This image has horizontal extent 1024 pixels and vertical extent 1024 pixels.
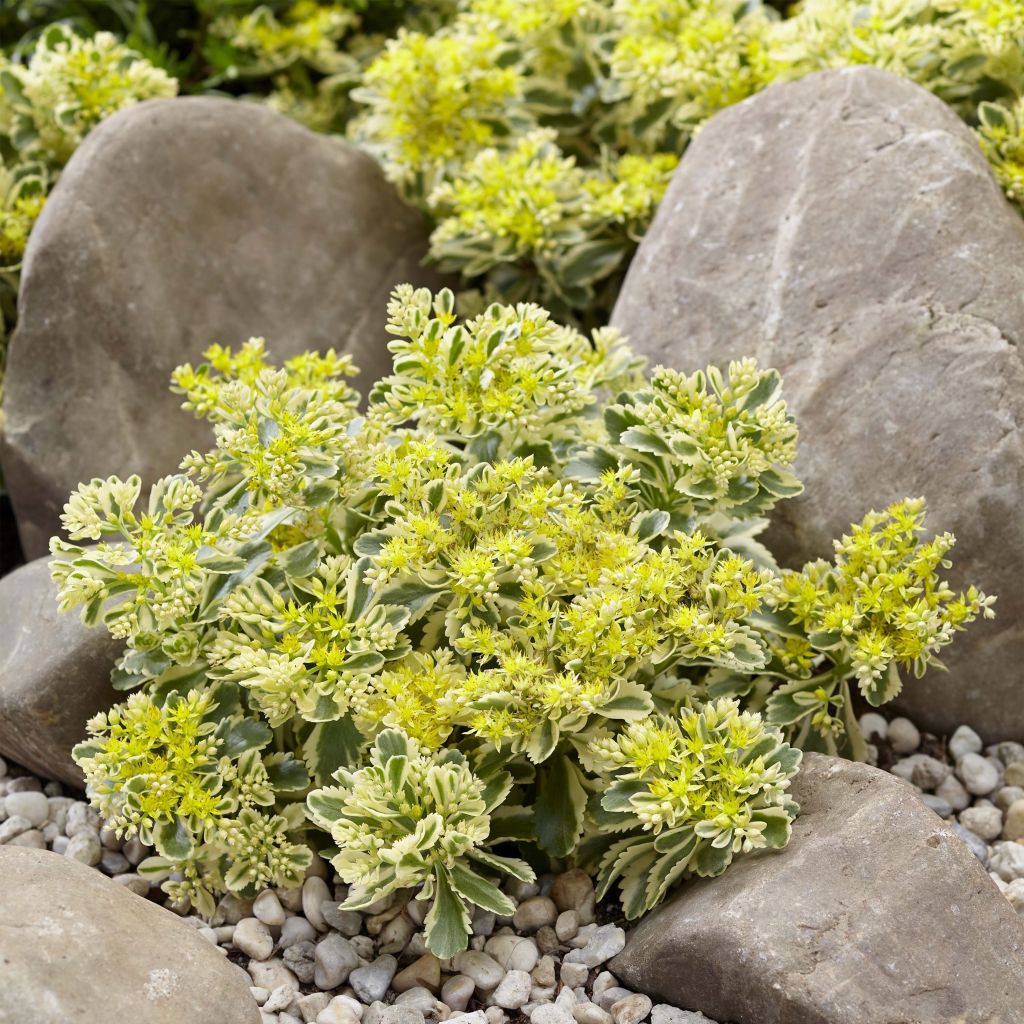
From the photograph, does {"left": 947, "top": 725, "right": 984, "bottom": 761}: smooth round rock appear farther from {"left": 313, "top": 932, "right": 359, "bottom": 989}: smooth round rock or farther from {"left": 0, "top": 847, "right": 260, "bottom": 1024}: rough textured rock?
{"left": 0, "top": 847, "right": 260, "bottom": 1024}: rough textured rock

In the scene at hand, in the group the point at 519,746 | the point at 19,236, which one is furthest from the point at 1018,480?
the point at 19,236

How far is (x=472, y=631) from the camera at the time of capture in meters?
2.17

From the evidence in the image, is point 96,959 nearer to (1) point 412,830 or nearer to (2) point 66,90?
(1) point 412,830

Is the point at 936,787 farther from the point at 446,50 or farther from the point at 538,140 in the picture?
the point at 446,50

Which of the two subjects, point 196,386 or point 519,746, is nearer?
point 519,746

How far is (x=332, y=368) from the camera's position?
2.66m

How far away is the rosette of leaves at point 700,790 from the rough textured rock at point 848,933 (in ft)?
0.16

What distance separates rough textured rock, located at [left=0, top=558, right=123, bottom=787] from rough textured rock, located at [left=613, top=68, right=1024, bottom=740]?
1.31 m

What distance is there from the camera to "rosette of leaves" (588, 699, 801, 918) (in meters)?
2.08

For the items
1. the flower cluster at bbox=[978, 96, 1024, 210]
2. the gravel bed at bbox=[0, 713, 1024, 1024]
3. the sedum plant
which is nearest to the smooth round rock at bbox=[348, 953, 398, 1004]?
the gravel bed at bbox=[0, 713, 1024, 1024]

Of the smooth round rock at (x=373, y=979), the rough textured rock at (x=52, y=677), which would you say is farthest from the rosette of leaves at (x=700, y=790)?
the rough textured rock at (x=52, y=677)

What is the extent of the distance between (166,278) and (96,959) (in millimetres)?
1795

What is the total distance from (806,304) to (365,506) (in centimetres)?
100

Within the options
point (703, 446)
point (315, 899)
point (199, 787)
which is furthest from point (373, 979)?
point (703, 446)
